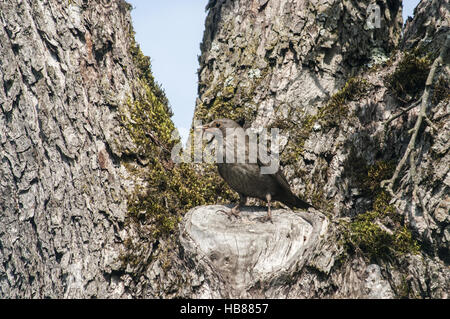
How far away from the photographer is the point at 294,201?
6375 mm

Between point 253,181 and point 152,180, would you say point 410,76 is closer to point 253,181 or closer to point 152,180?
point 253,181

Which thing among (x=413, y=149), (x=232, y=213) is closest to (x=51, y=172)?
(x=232, y=213)

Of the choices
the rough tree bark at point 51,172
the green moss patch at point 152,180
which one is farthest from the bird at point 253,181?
the rough tree bark at point 51,172

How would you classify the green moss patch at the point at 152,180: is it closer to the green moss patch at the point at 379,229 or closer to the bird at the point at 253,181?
the bird at the point at 253,181

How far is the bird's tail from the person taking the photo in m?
6.19

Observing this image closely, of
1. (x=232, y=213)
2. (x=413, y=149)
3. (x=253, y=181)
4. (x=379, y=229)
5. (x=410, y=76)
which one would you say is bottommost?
(x=379, y=229)

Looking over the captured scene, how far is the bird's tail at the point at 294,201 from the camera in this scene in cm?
619

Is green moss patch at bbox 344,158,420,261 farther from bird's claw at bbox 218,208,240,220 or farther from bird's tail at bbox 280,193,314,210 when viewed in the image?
bird's claw at bbox 218,208,240,220

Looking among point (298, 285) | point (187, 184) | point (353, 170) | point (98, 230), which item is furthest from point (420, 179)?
point (98, 230)

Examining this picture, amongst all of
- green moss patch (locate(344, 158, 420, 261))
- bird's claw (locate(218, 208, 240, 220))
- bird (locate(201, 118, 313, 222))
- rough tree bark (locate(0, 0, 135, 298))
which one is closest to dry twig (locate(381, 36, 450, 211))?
green moss patch (locate(344, 158, 420, 261))

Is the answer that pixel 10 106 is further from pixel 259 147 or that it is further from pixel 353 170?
pixel 353 170

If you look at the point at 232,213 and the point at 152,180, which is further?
the point at 152,180

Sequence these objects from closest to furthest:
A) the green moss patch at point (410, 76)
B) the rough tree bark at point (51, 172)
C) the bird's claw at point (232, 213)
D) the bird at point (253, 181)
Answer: the rough tree bark at point (51, 172), the bird's claw at point (232, 213), the bird at point (253, 181), the green moss patch at point (410, 76)

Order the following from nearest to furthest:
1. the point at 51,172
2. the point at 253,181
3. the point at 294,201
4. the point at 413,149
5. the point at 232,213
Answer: the point at 413,149 → the point at 51,172 → the point at 232,213 → the point at 253,181 → the point at 294,201
